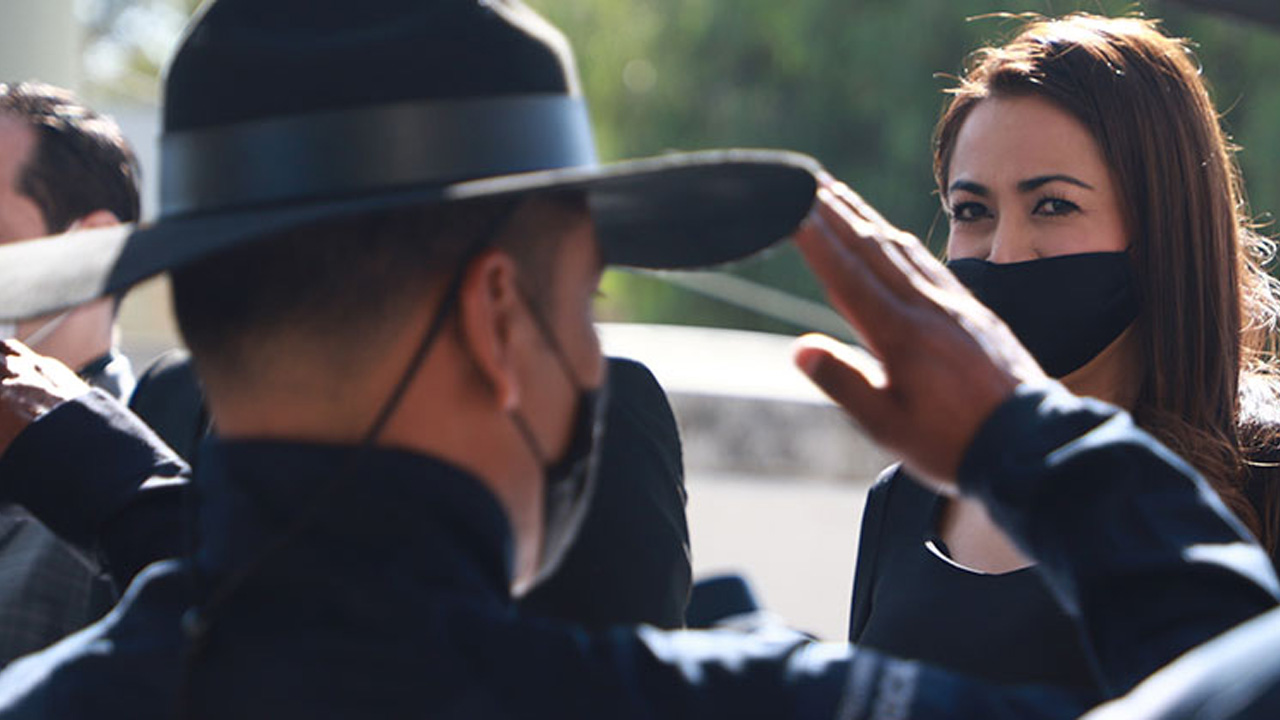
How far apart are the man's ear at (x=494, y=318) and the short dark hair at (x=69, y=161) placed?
228 centimetres

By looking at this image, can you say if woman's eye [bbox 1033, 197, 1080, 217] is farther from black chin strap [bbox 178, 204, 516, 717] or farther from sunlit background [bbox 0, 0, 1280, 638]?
sunlit background [bbox 0, 0, 1280, 638]

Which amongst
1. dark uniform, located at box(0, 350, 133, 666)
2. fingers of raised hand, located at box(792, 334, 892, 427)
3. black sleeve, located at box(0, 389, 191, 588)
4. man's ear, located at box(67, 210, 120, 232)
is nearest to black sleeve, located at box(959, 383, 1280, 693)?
fingers of raised hand, located at box(792, 334, 892, 427)

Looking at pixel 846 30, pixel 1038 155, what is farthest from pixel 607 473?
pixel 846 30

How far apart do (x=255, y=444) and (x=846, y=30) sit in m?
17.6

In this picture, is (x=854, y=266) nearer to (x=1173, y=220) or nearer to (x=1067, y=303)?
(x=1067, y=303)

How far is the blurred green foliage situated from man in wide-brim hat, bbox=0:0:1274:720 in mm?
14994

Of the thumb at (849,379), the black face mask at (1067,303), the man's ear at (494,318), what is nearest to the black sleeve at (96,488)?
the man's ear at (494,318)

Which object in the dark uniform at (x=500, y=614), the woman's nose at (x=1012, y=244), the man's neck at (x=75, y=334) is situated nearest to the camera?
the dark uniform at (x=500, y=614)

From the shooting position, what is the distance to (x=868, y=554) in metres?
2.54

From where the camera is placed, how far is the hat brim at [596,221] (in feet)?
4.14

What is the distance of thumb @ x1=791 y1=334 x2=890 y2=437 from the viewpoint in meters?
1.41

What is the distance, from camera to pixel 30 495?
1.80 metres

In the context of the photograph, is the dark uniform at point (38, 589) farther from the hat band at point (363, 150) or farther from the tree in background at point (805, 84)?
the tree in background at point (805, 84)

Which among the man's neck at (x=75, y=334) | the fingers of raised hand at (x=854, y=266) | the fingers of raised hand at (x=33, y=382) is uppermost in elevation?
the fingers of raised hand at (x=854, y=266)
